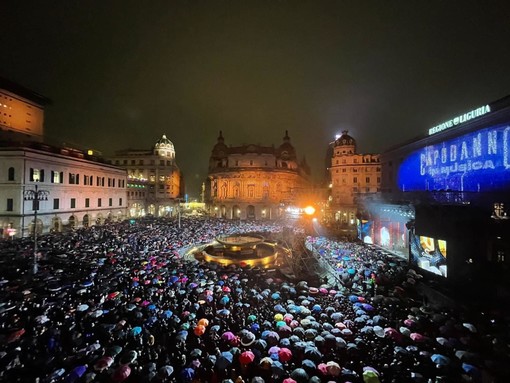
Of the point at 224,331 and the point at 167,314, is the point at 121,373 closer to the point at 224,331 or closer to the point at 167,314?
the point at 167,314

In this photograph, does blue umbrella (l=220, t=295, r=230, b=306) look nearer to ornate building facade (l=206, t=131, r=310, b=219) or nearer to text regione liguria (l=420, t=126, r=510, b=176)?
text regione liguria (l=420, t=126, r=510, b=176)

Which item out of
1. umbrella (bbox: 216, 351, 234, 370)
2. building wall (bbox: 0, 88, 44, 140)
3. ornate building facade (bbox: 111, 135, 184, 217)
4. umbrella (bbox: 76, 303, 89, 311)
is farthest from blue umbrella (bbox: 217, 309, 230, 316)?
ornate building facade (bbox: 111, 135, 184, 217)

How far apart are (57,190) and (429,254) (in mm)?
47897

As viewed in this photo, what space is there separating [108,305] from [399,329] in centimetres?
1510

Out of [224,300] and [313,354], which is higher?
[224,300]

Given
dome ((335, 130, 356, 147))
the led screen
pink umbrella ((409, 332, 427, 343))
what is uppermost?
dome ((335, 130, 356, 147))

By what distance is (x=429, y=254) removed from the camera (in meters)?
22.5

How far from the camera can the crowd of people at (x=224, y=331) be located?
9242 millimetres

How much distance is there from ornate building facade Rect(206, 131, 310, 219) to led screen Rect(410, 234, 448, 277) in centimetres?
4287

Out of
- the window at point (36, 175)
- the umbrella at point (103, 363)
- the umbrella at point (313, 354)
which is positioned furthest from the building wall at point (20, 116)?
the umbrella at point (313, 354)

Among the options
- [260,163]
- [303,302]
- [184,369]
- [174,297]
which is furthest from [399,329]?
[260,163]

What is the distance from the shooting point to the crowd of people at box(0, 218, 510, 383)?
9.24 metres

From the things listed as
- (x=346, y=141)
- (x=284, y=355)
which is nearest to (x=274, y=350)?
(x=284, y=355)

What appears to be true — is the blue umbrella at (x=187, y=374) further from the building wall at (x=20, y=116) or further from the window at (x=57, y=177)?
the building wall at (x=20, y=116)
